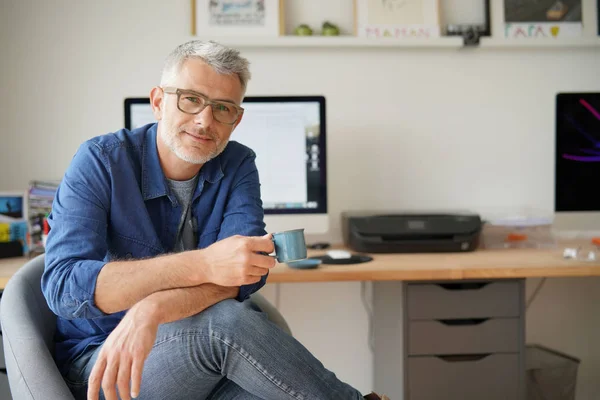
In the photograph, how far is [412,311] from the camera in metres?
1.80

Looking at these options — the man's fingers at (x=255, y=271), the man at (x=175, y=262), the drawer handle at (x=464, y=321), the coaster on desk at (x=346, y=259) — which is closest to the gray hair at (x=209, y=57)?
the man at (x=175, y=262)

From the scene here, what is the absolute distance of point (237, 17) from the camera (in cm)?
235

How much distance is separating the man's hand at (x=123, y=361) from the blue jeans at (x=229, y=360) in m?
0.06

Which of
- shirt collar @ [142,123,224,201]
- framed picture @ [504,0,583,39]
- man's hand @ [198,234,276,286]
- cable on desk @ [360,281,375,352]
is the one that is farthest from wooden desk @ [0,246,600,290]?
framed picture @ [504,0,583,39]

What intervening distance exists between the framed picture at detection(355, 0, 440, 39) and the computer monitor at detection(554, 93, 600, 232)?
1.95 ft

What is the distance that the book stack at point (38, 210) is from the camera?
210 cm

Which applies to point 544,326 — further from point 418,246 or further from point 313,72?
point 313,72

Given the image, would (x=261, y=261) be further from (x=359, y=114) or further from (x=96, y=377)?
(x=359, y=114)

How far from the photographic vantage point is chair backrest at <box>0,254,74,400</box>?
1.18 meters

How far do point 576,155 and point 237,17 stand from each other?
1.42 m

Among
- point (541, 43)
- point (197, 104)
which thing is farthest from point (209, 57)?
point (541, 43)

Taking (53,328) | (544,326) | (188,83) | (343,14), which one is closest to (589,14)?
(343,14)

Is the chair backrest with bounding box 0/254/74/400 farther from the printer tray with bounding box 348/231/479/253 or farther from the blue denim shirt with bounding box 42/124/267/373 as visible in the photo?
the printer tray with bounding box 348/231/479/253

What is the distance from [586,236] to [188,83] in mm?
1918
